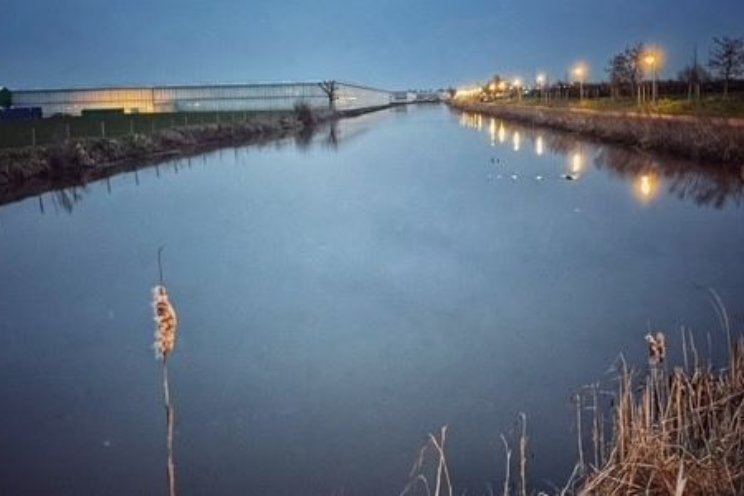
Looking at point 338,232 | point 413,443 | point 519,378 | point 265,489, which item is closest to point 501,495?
point 413,443

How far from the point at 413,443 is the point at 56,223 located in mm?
12411

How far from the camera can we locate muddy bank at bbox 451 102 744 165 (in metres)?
21.4

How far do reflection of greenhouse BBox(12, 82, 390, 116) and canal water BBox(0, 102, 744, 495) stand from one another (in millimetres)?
51618

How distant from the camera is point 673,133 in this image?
25172mm

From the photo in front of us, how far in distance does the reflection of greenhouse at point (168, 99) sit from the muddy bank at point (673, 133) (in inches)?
1401

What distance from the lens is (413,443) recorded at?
19.6 feet

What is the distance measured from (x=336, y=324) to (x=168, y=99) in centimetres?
6376

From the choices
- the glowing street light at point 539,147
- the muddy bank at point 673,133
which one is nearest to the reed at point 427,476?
the muddy bank at point 673,133

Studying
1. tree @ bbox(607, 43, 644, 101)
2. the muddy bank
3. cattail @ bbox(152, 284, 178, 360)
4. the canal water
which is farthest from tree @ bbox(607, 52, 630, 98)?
cattail @ bbox(152, 284, 178, 360)

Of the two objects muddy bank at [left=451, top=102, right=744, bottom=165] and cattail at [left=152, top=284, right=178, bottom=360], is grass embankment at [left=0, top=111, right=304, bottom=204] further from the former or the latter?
cattail at [left=152, top=284, right=178, bottom=360]

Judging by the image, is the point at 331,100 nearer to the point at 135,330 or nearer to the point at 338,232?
the point at 338,232

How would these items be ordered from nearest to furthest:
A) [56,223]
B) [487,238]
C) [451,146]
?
1. [487,238]
2. [56,223]
3. [451,146]

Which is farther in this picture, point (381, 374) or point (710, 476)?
point (381, 374)

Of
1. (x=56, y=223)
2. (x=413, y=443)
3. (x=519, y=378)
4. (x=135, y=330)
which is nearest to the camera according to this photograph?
(x=413, y=443)
